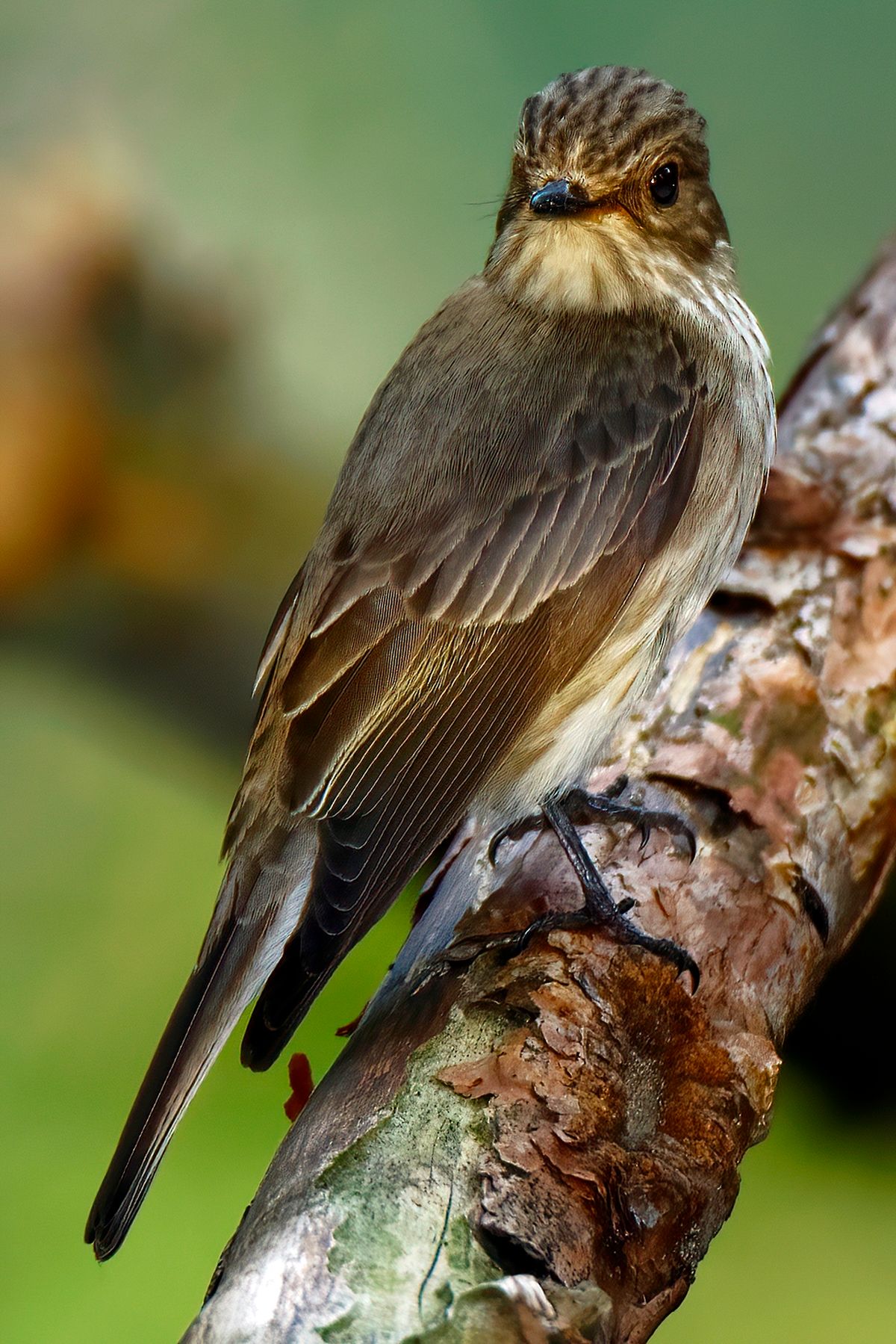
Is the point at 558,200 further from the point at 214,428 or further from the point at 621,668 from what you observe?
the point at 214,428

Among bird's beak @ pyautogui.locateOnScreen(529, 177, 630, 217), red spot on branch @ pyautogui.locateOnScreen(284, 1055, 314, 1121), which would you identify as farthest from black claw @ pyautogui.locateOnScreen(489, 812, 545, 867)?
bird's beak @ pyautogui.locateOnScreen(529, 177, 630, 217)

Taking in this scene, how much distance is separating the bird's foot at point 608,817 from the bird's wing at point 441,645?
0.76 feet

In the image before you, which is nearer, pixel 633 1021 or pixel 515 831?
pixel 633 1021

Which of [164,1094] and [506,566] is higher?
[506,566]

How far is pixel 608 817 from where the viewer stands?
1.80m

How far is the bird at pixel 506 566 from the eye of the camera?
59.3 inches

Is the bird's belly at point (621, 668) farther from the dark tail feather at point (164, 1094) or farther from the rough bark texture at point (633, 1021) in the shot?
the dark tail feather at point (164, 1094)

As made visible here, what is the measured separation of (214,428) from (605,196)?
1.54 m

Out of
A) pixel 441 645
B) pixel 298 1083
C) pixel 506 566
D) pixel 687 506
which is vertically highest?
pixel 687 506

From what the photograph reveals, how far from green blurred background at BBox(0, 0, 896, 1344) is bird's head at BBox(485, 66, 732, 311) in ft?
4.10

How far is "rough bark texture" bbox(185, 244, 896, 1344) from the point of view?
115cm

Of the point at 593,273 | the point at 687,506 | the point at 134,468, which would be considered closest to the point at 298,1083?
the point at 687,506

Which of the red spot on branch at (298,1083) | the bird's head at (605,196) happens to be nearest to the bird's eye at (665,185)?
the bird's head at (605,196)

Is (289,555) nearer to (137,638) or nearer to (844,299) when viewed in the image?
(137,638)
